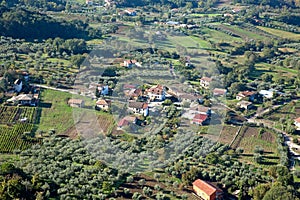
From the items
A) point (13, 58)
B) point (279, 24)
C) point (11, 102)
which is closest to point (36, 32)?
point (13, 58)

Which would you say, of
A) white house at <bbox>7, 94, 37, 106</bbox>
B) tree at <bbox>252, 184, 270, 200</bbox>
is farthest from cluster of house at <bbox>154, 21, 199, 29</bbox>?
tree at <bbox>252, 184, 270, 200</bbox>

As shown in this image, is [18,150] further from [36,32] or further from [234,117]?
[36,32]

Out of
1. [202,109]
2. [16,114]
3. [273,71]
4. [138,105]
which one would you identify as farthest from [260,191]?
[273,71]

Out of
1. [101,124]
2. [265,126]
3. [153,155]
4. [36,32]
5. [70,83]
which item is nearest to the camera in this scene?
[153,155]

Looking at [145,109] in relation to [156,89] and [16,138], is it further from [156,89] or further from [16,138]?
[16,138]

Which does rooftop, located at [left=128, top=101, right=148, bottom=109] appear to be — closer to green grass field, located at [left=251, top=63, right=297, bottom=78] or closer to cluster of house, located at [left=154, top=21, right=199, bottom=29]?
green grass field, located at [left=251, top=63, right=297, bottom=78]


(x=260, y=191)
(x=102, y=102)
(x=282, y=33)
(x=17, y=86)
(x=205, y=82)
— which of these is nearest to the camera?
(x=260, y=191)
